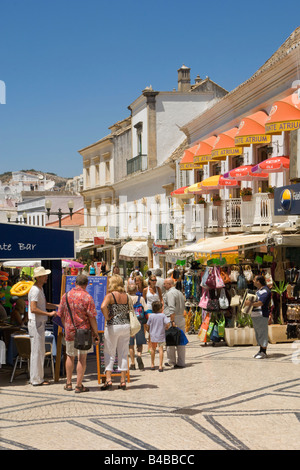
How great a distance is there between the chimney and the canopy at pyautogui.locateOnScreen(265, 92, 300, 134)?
2411 cm

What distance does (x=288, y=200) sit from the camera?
1559cm

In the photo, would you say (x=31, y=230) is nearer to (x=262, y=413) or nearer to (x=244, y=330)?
(x=262, y=413)

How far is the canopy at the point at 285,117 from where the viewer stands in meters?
18.1

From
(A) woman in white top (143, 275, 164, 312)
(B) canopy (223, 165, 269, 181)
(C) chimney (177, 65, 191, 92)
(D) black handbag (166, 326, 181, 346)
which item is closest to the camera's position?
(D) black handbag (166, 326, 181, 346)

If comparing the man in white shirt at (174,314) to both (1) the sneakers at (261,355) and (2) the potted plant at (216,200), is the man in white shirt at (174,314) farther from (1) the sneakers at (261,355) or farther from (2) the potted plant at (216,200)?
(2) the potted plant at (216,200)

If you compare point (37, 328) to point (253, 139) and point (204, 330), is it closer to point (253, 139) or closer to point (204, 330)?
point (204, 330)

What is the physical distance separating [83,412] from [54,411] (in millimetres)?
371

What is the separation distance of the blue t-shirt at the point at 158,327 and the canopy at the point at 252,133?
982 centimetres

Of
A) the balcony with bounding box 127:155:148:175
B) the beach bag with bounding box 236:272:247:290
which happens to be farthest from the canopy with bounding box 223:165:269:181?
the balcony with bounding box 127:155:148:175

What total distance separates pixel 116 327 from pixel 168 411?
1891 mm

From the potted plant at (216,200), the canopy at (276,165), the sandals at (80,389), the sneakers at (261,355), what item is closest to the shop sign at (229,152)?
the potted plant at (216,200)

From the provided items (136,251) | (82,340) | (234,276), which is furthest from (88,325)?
(136,251)

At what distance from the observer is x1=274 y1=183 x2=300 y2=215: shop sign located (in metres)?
15.3

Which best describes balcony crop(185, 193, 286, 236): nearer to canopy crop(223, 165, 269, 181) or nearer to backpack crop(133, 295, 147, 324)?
canopy crop(223, 165, 269, 181)
